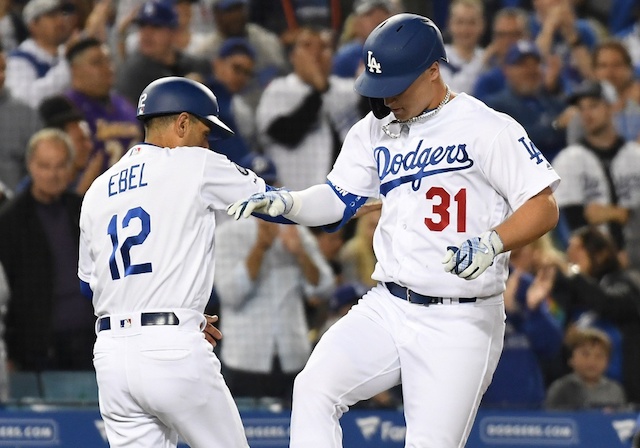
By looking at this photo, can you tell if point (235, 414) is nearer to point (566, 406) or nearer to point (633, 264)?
point (566, 406)

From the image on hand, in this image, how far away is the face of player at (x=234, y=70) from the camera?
8.35 m

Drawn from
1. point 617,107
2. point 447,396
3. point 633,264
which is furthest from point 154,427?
point 617,107

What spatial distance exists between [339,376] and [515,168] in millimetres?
920

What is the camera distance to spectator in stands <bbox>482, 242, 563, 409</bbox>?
7609 millimetres

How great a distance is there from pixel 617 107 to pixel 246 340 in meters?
3.33

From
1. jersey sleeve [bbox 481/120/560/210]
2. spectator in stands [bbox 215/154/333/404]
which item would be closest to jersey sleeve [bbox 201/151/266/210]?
jersey sleeve [bbox 481/120/560/210]

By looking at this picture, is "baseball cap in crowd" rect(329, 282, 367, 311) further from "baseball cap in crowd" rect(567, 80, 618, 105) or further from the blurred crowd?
"baseball cap in crowd" rect(567, 80, 618, 105)

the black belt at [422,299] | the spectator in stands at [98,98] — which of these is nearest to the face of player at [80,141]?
the spectator in stands at [98,98]

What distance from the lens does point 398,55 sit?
172 inches

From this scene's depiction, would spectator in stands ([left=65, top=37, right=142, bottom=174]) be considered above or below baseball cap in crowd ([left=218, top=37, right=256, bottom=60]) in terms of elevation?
below

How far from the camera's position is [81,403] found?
716 cm

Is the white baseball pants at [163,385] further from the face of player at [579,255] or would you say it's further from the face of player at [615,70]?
the face of player at [615,70]

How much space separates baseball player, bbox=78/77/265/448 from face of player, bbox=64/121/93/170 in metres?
3.20

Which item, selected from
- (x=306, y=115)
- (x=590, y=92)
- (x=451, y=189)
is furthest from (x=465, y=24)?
(x=451, y=189)
